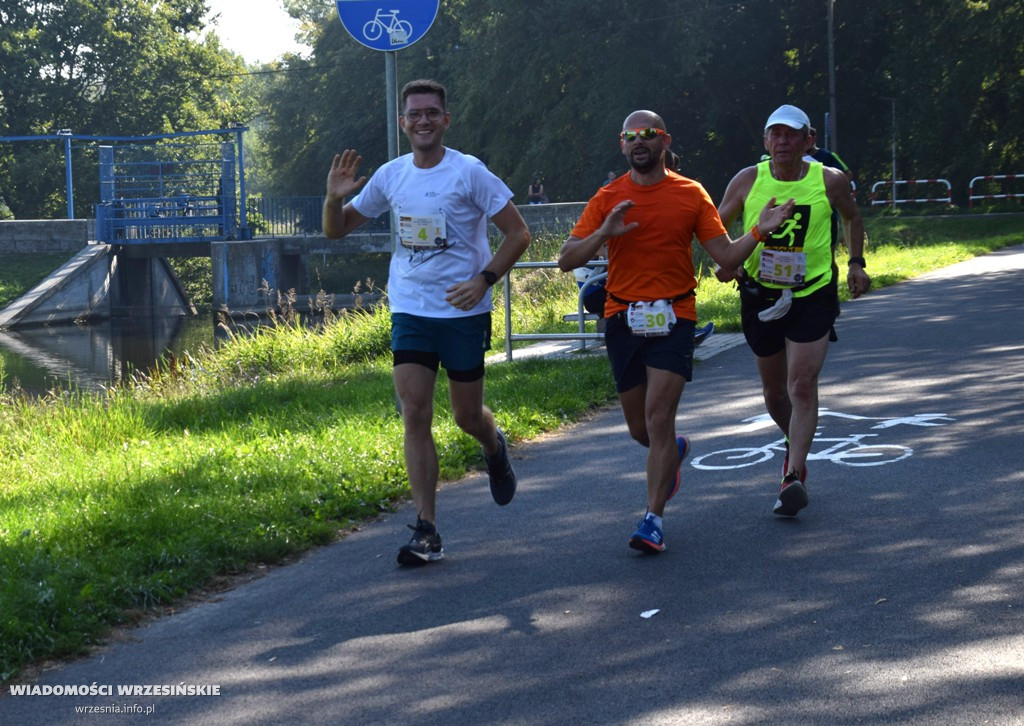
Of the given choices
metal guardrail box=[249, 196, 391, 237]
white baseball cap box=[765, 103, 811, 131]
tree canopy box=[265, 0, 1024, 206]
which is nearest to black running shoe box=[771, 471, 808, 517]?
white baseball cap box=[765, 103, 811, 131]

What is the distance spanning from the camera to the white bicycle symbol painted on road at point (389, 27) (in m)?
8.66

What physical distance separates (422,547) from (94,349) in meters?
23.3

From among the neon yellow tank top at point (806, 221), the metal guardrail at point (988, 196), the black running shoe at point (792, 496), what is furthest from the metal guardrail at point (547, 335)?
the metal guardrail at point (988, 196)

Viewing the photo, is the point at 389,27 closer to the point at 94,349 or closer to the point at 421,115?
the point at 421,115

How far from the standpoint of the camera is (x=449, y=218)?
630 cm

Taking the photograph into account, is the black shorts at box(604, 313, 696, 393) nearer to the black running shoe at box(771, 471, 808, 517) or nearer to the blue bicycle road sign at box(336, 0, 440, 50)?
the black running shoe at box(771, 471, 808, 517)

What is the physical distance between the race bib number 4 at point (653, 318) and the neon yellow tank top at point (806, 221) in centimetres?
75

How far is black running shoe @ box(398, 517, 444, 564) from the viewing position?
6.18 metres

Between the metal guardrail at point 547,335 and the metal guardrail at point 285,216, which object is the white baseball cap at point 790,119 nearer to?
the metal guardrail at point 547,335

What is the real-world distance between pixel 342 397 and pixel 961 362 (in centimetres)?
519

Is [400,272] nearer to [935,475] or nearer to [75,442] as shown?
[935,475]

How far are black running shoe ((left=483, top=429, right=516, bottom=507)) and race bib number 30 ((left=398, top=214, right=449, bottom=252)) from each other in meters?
1.11

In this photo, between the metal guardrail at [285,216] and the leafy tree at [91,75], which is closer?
the metal guardrail at [285,216]

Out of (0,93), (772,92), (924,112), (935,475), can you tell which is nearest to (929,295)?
(935,475)
